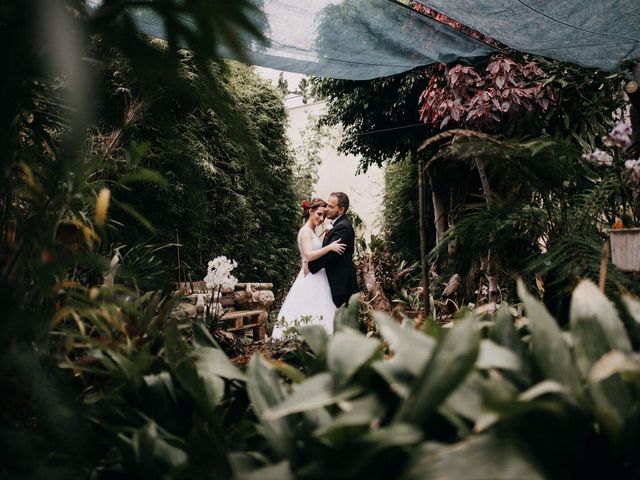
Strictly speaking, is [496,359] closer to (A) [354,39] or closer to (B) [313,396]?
(B) [313,396]

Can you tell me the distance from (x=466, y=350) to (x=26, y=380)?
552mm

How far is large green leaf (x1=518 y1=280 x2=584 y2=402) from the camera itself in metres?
0.64

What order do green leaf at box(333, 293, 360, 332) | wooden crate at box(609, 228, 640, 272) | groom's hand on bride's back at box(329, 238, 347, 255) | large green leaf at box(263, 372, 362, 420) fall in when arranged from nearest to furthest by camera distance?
large green leaf at box(263, 372, 362, 420), green leaf at box(333, 293, 360, 332), wooden crate at box(609, 228, 640, 272), groom's hand on bride's back at box(329, 238, 347, 255)

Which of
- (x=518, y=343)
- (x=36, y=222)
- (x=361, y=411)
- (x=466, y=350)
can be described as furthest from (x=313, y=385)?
(x=36, y=222)

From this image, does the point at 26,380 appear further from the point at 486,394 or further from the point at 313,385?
the point at 486,394

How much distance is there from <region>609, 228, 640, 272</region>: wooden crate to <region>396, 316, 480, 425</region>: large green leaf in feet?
4.23

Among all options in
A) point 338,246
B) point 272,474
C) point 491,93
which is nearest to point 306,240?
point 338,246

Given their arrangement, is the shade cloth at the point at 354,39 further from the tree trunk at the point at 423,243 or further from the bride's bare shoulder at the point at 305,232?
the bride's bare shoulder at the point at 305,232

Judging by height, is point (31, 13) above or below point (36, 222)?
above

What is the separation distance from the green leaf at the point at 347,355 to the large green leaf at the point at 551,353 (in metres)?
0.20

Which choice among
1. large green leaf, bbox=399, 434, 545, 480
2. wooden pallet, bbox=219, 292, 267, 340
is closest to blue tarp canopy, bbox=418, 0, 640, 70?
large green leaf, bbox=399, 434, 545, 480

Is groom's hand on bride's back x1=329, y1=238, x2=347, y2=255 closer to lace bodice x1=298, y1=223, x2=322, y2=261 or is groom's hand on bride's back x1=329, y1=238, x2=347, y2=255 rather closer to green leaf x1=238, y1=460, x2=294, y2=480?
lace bodice x1=298, y1=223, x2=322, y2=261

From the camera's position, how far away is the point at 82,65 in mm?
651

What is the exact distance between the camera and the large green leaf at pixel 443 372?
596 millimetres
